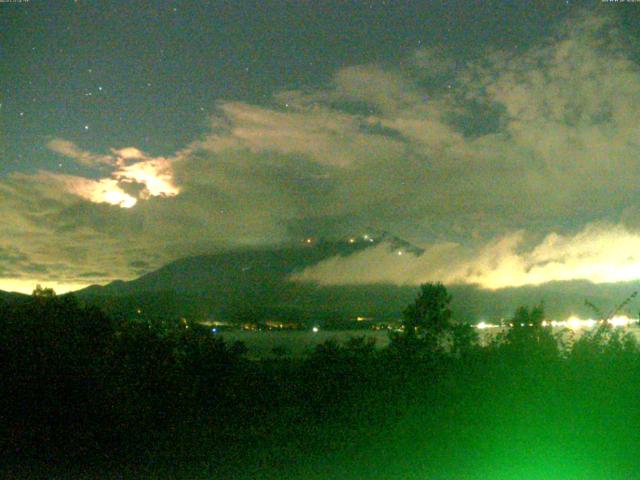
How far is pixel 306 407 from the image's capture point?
40.5 feet

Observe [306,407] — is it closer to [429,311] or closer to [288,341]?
[288,341]

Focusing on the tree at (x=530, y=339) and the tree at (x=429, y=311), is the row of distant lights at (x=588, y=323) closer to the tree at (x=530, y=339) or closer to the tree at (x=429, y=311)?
the tree at (x=530, y=339)

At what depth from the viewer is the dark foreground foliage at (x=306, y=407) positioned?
9375 millimetres

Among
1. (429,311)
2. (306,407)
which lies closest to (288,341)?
(429,311)

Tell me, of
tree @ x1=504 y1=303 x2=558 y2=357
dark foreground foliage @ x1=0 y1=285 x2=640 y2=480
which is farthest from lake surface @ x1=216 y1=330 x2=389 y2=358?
tree @ x1=504 y1=303 x2=558 y2=357

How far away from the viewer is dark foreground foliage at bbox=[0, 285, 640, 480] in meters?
9.38

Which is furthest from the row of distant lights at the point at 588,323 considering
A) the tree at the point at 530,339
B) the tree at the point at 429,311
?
the tree at the point at 429,311

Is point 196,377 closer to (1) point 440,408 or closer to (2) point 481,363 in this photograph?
(1) point 440,408

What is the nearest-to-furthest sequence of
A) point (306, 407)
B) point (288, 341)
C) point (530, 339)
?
point (306, 407)
point (530, 339)
point (288, 341)

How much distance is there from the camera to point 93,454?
10.0 m

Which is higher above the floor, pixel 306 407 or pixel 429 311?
pixel 429 311

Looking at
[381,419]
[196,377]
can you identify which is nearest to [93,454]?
[196,377]

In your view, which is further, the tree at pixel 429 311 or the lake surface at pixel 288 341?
the tree at pixel 429 311

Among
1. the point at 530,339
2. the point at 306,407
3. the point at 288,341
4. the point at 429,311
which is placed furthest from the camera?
the point at 429,311
